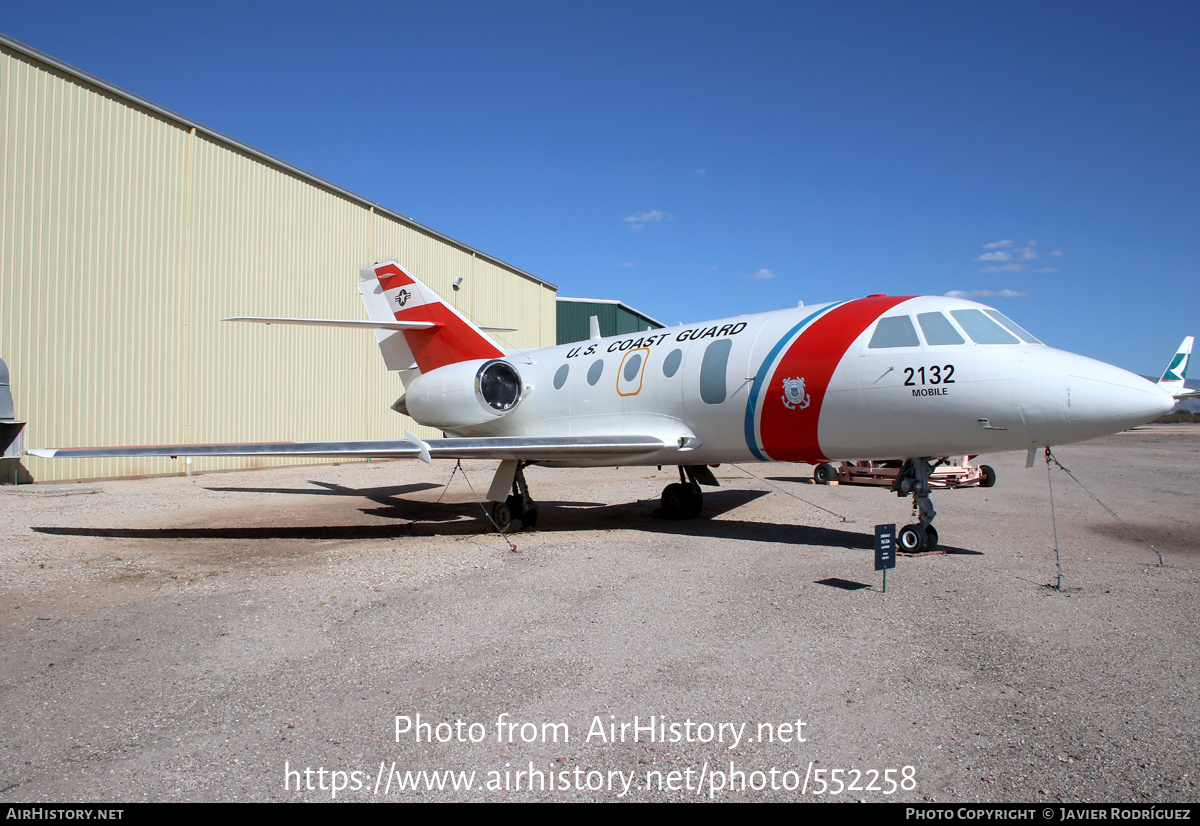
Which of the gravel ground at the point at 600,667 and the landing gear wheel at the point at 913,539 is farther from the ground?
the landing gear wheel at the point at 913,539

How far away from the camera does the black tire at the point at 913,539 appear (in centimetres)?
773

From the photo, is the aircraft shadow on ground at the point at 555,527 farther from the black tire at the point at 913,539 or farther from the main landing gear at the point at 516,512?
the black tire at the point at 913,539

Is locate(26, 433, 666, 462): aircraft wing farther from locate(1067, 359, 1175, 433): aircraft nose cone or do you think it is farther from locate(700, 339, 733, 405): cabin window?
locate(1067, 359, 1175, 433): aircraft nose cone

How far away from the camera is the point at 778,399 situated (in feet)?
27.0

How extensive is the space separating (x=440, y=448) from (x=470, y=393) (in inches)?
89.0

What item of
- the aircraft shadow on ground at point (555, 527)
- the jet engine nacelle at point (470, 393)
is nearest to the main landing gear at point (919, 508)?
the aircraft shadow on ground at point (555, 527)

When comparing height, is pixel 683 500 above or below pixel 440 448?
below

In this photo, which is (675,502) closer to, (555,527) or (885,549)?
(555,527)

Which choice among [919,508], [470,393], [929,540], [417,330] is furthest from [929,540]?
[417,330]

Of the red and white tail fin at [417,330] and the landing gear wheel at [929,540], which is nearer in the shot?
the landing gear wheel at [929,540]

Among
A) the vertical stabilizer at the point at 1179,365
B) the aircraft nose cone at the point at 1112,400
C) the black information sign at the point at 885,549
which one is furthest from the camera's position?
the vertical stabilizer at the point at 1179,365

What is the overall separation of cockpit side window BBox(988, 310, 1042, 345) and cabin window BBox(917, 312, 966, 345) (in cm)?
50

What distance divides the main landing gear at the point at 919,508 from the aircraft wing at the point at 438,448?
3.03 metres

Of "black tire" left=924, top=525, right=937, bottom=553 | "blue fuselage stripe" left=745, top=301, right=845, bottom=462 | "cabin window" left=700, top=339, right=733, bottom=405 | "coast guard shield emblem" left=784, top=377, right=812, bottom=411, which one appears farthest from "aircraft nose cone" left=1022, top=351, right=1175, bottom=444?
"cabin window" left=700, top=339, right=733, bottom=405
